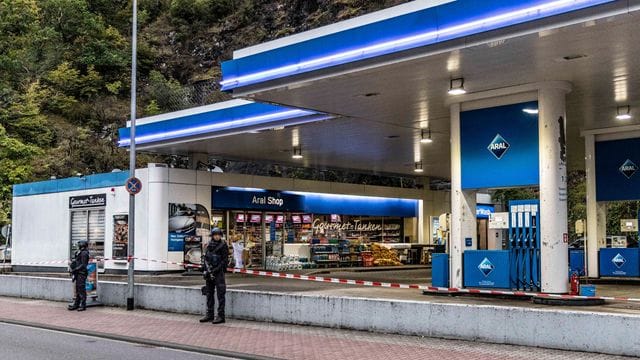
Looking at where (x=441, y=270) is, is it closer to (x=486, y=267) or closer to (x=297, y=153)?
(x=486, y=267)

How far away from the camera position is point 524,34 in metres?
11.6

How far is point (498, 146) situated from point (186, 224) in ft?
44.6

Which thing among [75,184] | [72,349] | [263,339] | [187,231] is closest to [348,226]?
[187,231]

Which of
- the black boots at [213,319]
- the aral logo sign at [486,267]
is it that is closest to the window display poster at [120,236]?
the black boots at [213,319]

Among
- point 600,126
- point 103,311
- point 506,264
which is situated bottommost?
point 103,311

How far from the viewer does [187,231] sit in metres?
25.5

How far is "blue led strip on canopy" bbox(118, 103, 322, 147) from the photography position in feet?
64.7

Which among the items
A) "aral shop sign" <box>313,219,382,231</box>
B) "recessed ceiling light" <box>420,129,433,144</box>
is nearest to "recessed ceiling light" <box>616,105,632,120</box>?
"recessed ceiling light" <box>420,129,433,144</box>

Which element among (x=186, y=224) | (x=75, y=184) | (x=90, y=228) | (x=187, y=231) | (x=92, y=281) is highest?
(x=75, y=184)

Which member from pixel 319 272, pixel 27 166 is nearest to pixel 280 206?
pixel 319 272

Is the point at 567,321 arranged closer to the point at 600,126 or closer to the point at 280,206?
the point at 600,126

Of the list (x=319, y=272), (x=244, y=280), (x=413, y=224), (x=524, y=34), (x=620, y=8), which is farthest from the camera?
(x=413, y=224)

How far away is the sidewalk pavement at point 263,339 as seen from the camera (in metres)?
10.8

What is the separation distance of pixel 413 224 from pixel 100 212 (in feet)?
49.9
